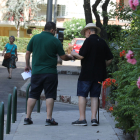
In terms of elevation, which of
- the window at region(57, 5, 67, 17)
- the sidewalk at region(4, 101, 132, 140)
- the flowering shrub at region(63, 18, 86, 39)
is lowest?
the sidewalk at region(4, 101, 132, 140)

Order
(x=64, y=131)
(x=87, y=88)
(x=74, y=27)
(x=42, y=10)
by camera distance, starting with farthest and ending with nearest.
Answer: (x=42, y=10) < (x=74, y=27) < (x=87, y=88) < (x=64, y=131)

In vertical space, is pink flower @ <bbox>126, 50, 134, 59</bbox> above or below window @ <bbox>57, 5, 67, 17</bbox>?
below

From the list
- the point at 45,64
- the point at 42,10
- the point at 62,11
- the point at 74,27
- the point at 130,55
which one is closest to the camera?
the point at 130,55

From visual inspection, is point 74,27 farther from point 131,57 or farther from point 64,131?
point 131,57

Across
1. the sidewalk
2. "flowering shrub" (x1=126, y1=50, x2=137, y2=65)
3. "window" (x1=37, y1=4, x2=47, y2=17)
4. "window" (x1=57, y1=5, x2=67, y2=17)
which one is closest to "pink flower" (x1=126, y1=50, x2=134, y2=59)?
"flowering shrub" (x1=126, y1=50, x2=137, y2=65)

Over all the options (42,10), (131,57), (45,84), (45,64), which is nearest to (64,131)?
(45,84)

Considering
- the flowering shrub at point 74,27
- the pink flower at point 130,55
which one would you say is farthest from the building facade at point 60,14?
the pink flower at point 130,55

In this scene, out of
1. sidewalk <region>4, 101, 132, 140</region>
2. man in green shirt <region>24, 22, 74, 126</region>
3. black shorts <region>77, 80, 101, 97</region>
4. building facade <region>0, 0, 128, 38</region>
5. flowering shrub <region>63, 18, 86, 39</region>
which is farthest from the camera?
building facade <region>0, 0, 128, 38</region>

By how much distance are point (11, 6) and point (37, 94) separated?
3932 centimetres

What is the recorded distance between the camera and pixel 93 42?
5.41 meters

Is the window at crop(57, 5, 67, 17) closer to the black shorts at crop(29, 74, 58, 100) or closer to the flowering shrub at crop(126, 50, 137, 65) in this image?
the black shorts at crop(29, 74, 58, 100)

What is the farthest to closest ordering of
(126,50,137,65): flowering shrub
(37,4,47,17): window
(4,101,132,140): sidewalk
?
1. (37,4,47,17): window
2. (4,101,132,140): sidewalk
3. (126,50,137,65): flowering shrub

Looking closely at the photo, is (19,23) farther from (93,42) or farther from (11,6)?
(93,42)

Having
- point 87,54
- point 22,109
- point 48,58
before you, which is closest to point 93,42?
point 87,54
